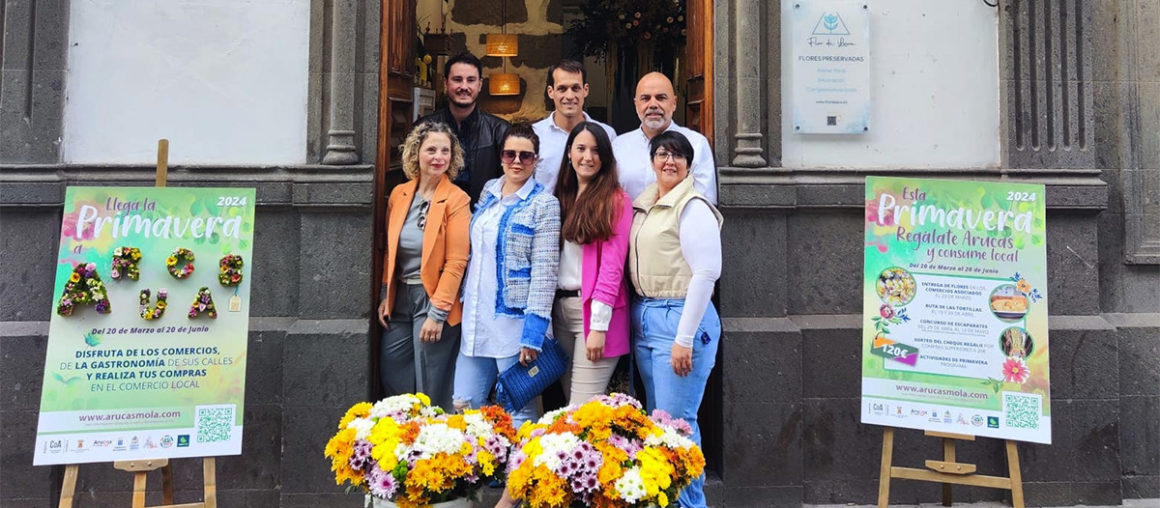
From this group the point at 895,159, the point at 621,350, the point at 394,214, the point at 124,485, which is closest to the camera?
the point at 621,350

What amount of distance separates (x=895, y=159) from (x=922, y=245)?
103 centimetres

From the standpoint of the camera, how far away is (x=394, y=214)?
13.9ft

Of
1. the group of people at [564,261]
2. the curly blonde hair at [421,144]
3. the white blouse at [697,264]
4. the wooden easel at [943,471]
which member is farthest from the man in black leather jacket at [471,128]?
the wooden easel at [943,471]

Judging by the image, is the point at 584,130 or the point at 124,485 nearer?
the point at 584,130

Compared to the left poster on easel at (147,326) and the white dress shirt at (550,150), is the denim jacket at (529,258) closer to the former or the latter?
the white dress shirt at (550,150)

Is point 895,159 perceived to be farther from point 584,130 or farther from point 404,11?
point 404,11

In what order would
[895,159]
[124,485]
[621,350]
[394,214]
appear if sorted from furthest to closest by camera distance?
[895,159] → [124,485] → [394,214] → [621,350]

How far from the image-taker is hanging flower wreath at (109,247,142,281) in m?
3.68

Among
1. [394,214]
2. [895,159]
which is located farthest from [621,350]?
[895,159]

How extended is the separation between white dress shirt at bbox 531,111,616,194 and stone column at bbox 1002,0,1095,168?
8.47 ft

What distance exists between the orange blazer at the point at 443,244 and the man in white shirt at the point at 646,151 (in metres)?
0.89

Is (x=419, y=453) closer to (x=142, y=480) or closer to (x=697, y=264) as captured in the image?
(x=697, y=264)

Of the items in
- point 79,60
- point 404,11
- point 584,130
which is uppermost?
point 404,11

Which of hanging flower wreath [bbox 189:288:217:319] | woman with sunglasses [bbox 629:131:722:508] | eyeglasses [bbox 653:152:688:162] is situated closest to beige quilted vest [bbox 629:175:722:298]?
woman with sunglasses [bbox 629:131:722:508]
